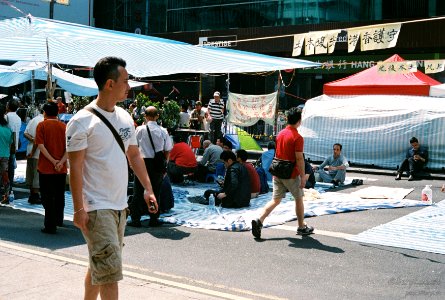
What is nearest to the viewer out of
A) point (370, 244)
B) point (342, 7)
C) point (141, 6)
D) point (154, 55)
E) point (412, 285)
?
point (412, 285)

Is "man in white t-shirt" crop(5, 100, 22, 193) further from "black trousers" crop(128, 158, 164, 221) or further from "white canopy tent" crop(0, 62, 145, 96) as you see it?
"white canopy tent" crop(0, 62, 145, 96)

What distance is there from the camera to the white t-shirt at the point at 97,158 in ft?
12.9

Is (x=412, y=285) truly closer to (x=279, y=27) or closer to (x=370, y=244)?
(x=370, y=244)

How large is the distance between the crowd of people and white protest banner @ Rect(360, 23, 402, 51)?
2854 mm

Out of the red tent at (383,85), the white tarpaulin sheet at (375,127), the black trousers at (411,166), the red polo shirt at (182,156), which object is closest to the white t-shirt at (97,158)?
the red polo shirt at (182,156)

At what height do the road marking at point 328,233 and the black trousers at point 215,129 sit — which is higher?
the black trousers at point 215,129

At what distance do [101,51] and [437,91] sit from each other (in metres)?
9.81

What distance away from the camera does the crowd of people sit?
3.94m

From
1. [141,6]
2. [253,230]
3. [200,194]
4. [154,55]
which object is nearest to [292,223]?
[253,230]

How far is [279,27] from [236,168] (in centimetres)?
2140

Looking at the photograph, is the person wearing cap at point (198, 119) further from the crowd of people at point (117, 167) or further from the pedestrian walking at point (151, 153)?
the pedestrian walking at point (151, 153)

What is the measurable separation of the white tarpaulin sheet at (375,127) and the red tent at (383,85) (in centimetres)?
20

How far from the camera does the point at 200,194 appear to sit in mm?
11930

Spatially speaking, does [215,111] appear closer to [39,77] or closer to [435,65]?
[435,65]
